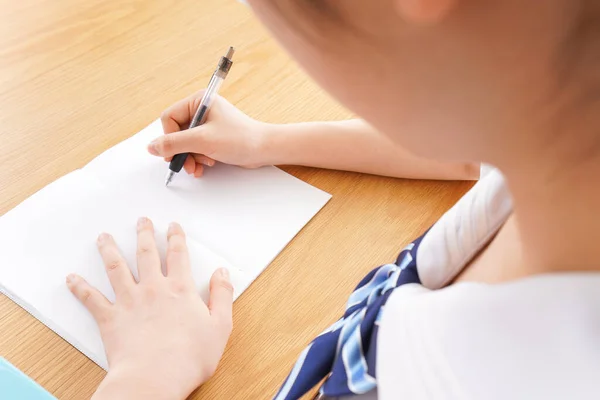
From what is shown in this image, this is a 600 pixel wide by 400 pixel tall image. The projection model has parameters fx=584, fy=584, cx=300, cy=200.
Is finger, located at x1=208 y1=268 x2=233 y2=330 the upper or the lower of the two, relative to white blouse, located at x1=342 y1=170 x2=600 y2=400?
upper

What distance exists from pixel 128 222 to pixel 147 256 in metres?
0.07

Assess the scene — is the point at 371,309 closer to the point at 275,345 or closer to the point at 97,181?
the point at 275,345

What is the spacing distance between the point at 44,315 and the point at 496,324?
469 millimetres

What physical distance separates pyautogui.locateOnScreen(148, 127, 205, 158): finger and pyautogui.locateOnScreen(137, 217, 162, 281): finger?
0.42ft

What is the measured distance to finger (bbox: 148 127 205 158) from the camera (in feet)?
2.51

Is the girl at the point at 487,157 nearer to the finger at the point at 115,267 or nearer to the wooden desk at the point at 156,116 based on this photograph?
the wooden desk at the point at 156,116

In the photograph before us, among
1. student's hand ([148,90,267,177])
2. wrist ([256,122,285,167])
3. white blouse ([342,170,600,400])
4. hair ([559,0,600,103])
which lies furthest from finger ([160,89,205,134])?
hair ([559,0,600,103])

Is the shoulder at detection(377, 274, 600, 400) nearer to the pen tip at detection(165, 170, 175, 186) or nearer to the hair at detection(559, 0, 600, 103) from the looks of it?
the hair at detection(559, 0, 600, 103)

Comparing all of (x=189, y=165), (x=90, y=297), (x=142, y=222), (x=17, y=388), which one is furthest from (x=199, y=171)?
(x=17, y=388)

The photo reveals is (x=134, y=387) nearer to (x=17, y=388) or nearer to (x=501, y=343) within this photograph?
(x=17, y=388)

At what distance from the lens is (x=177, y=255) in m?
0.66

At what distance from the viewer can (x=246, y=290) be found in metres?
0.65

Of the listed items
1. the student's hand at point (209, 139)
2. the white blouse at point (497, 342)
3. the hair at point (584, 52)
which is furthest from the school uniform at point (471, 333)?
the student's hand at point (209, 139)

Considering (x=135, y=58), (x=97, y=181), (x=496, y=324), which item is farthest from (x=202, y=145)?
(x=496, y=324)
